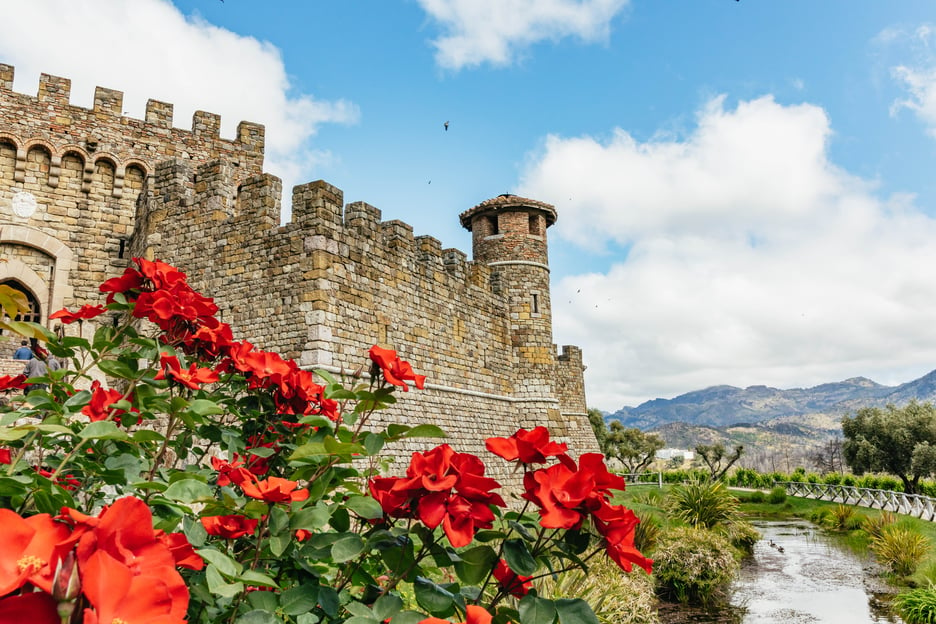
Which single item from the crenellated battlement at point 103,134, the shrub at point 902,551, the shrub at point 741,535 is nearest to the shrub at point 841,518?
the shrub at point 741,535

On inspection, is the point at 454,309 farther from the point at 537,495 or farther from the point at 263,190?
the point at 537,495

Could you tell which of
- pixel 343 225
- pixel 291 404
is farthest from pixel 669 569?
pixel 291 404

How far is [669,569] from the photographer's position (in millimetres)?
11242

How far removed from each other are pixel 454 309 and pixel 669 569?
6.73 meters

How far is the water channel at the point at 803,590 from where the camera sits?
10.2 m

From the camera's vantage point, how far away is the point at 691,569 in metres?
11.1

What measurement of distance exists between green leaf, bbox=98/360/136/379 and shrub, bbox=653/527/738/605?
11196 mm

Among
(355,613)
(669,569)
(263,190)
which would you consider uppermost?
(263,190)

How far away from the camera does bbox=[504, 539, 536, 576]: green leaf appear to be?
1.47 meters

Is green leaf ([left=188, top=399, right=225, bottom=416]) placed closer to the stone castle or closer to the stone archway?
the stone castle

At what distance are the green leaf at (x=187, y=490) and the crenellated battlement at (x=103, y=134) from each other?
14.6 meters

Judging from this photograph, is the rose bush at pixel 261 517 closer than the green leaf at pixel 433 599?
Yes

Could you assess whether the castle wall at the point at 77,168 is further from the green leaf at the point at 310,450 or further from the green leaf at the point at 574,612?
the green leaf at the point at 574,612

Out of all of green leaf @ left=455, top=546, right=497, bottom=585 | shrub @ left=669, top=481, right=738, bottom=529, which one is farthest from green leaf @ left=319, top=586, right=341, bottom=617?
shrub @ left=669, top=481, right=738, bottom=529
